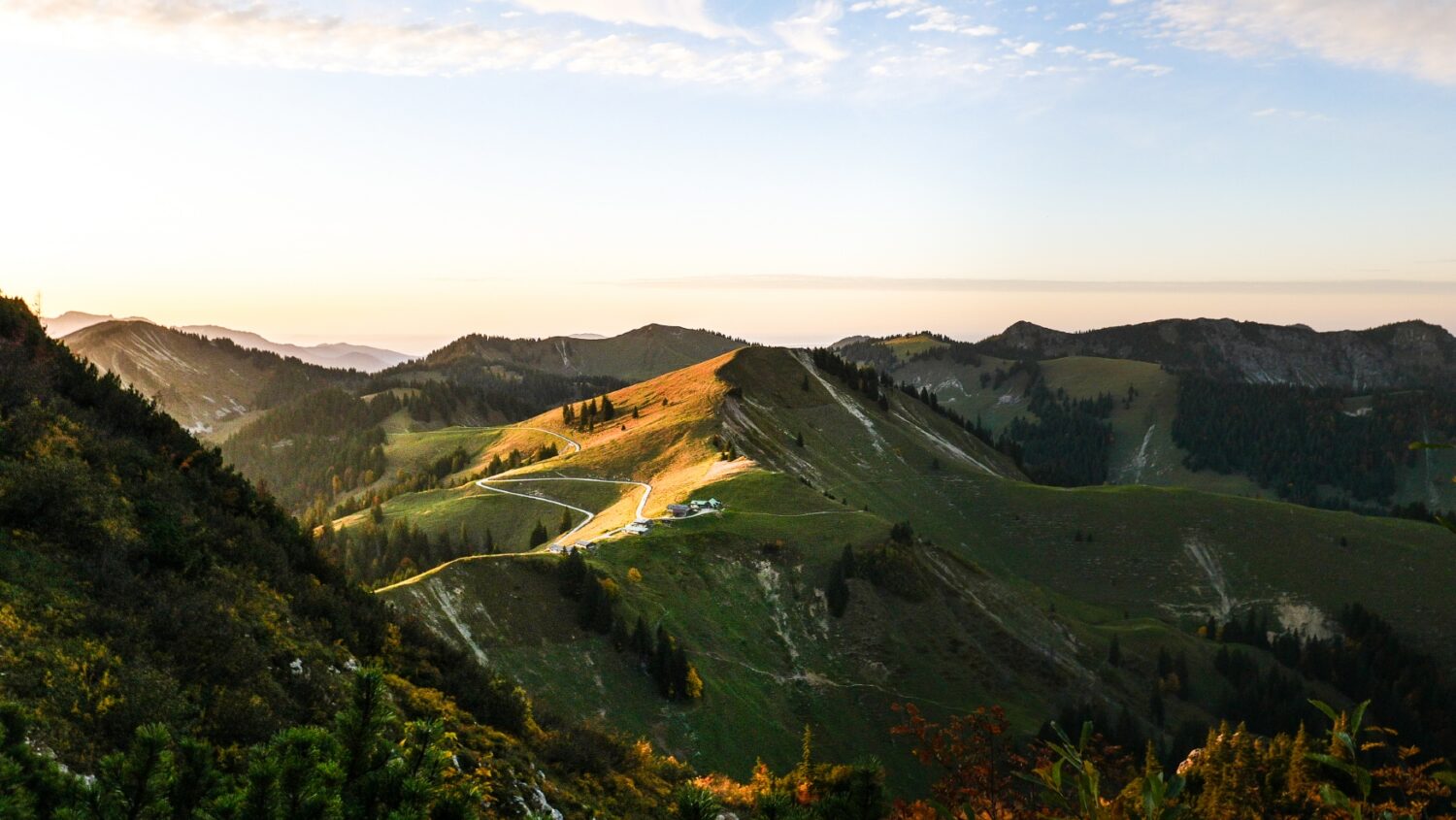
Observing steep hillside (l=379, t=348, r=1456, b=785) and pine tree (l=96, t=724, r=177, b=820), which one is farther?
steep hillside (l=379, t=348, r=1456, b=785)

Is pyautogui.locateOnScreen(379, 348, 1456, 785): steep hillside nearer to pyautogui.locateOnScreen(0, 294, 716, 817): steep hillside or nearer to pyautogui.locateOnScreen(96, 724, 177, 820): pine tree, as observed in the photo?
pyautogui.locateOnScreen(0, 294, 716, 817): steep hillside

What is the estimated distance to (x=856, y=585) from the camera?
348 feet

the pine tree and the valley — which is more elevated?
the pine tree

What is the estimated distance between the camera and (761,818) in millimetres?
11977

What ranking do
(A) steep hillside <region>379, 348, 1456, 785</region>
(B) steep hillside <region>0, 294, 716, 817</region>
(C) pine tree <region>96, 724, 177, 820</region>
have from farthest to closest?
(A) steep hillside <region>379, 348, 1456, 785</region>
(B) steep hillside <region>0, 294, 716, 817</region>
(C) pine tree <region>96, 724, 177, 820</region>

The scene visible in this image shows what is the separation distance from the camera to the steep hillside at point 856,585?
75188 mm

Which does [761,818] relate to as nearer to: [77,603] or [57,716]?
[57,716]

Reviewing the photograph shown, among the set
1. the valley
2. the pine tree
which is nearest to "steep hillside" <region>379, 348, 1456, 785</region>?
the valley

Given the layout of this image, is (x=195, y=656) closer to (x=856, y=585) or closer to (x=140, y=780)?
(x=140, y=780)

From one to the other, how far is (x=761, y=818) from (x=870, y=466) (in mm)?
185338

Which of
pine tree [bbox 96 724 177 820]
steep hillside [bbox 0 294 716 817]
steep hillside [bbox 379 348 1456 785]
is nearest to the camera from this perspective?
pine tree [bbox 96 724 177 820]

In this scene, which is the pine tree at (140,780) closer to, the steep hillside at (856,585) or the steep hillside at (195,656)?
the steep hillside at (195,656)

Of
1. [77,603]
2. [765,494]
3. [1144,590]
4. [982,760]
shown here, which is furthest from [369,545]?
[1144,590]

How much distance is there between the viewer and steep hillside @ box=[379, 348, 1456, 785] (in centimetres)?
7519
